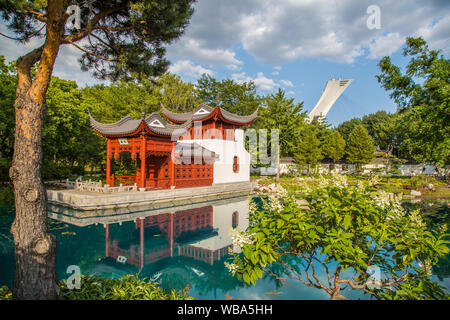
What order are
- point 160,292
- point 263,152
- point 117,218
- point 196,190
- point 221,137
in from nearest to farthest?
point 160,292
point 117,218
point 196,190
point 221,137
point 263,152

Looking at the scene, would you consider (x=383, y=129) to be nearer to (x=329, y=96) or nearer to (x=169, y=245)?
(x=329, y=96)

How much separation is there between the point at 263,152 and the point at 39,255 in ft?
73.4

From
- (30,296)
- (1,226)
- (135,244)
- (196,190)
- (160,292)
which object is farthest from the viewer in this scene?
(196,190)

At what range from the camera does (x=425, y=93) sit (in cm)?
988

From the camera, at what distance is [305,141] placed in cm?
2830

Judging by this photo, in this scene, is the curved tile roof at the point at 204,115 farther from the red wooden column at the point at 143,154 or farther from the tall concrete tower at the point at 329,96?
the tall concrete tower at the point at 329,96

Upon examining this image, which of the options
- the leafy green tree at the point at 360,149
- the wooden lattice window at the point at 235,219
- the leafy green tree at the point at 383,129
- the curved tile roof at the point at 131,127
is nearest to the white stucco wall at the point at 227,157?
the curved tile roof at the point at 131,127

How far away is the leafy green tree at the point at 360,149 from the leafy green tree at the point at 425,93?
2213 cm

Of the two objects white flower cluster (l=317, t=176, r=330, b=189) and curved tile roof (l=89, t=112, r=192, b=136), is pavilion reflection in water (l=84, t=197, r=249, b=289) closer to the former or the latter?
white flower cluster (l=317, t=176, r=330, b=189)

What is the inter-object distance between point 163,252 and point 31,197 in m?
4.61

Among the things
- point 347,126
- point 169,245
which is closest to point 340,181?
point 169,245

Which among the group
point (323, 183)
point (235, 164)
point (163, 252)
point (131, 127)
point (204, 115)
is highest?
point (204, 115)

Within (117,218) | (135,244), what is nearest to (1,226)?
(117,218)
